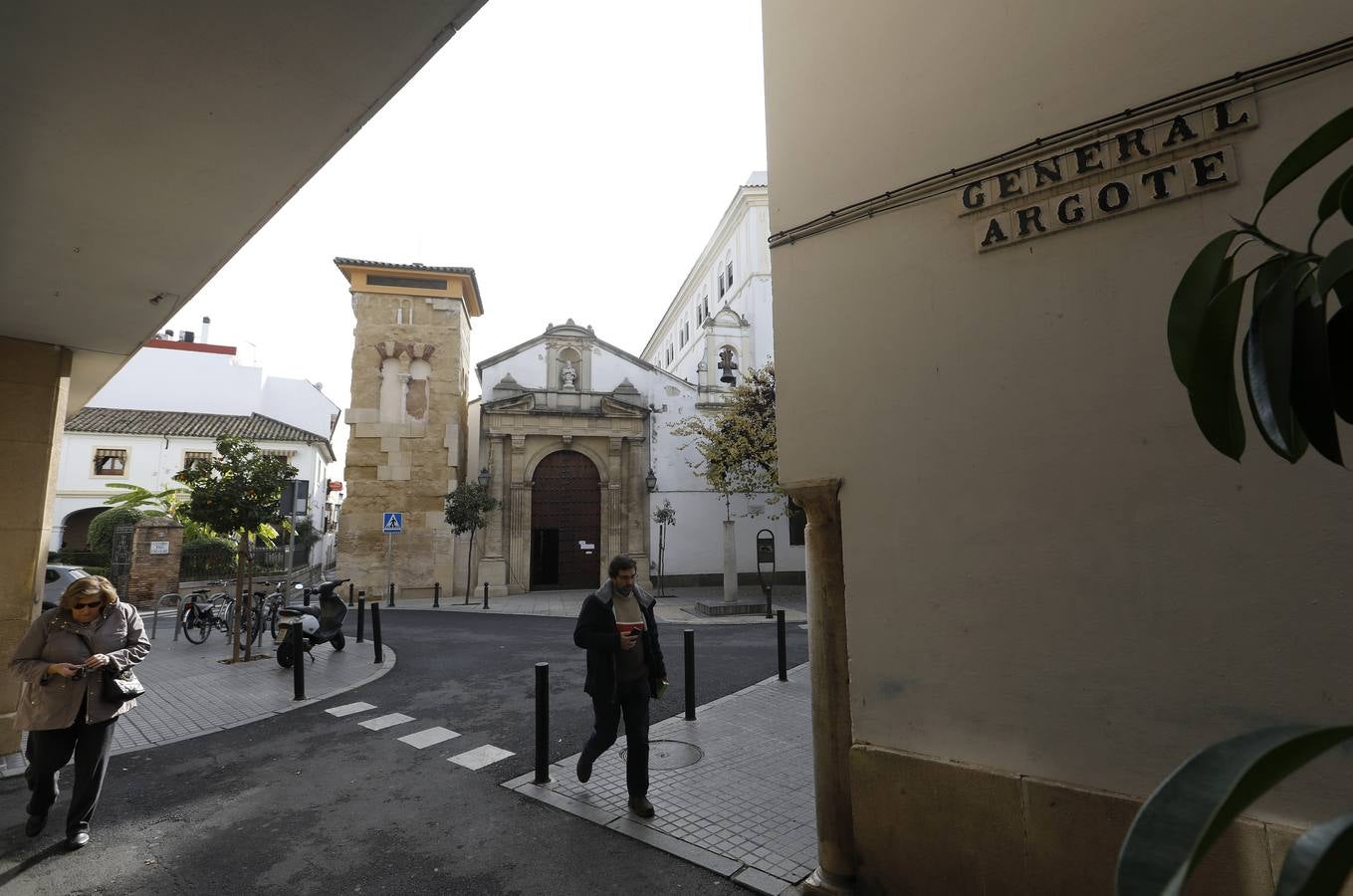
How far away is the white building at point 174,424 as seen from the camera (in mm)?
29688

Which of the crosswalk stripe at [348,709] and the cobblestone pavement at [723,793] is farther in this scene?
the crosswalk stripe at [348,709]

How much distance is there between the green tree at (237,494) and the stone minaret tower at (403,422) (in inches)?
381

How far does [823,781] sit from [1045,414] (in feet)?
7.52

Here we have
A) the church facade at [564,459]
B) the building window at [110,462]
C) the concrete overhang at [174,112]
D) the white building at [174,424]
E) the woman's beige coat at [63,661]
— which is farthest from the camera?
the building window at [110,462]

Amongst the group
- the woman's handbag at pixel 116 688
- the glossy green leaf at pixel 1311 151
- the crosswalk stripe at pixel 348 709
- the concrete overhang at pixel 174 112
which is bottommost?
the crosswalk stripe at pixel 348 709

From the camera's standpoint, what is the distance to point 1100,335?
318cm

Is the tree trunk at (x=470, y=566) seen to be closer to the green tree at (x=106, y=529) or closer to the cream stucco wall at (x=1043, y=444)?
the green tree at (x=106, y=529)

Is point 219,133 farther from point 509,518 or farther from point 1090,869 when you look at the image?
point 509,518

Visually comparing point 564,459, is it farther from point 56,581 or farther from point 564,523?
point 56,581

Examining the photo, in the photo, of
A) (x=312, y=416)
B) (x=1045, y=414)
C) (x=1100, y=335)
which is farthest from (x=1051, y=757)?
(x=312, y=416)

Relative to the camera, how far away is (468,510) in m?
20.1

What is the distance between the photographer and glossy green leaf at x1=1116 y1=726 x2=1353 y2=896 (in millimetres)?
544

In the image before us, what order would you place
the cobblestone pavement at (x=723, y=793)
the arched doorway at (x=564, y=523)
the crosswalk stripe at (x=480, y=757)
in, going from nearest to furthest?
the cobblestone pavement at (x=723, y=793)
the crosswalk stripe at (x=480, y=757)
the arched doorway at (x=564, y=523)

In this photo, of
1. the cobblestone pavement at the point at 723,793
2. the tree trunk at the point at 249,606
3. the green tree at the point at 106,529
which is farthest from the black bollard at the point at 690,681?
the green tree at the point at 106,529
